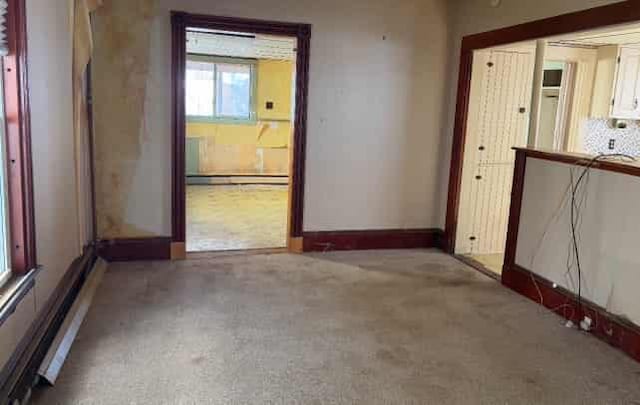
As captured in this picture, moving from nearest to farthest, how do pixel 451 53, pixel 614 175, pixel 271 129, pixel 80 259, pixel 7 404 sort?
pixel 7 404
pixel 614 175
pixel 80 259
pixel 451 53
pixel 271 129

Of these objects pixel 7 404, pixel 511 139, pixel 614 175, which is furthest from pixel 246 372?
pixel 511 139

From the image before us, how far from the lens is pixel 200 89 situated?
29.9 ft

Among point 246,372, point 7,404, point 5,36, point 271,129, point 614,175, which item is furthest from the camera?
point 271,129

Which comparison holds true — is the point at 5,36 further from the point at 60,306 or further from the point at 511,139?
the point at 511,139

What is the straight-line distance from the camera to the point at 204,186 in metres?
8.61

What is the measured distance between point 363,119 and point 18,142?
3.06 metres

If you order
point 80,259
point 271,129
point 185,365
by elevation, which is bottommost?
point 185,365

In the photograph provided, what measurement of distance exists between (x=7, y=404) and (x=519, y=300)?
318 cm

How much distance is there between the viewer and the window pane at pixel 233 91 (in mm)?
9172

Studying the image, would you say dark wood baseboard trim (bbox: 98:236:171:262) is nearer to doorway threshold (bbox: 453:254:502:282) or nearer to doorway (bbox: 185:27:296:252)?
doorway threshold (bbox: 453:254:502:282)

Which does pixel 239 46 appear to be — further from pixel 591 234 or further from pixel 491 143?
pixel 591 234

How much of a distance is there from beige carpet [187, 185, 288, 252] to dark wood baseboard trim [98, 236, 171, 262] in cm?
37

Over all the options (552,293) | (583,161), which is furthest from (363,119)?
(552,293)

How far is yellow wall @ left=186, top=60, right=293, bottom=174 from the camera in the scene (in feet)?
29.8
